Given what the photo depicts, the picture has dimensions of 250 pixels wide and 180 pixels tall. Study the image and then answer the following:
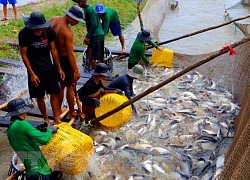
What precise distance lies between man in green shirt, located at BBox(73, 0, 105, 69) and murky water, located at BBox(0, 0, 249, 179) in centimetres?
327

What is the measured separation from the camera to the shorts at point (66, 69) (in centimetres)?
549

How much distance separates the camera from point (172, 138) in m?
5.92

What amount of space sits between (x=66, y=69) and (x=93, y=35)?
7.28 feet

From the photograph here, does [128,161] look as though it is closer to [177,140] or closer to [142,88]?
[177,140]

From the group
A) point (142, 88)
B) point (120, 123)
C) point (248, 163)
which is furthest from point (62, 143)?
point (142, 88)

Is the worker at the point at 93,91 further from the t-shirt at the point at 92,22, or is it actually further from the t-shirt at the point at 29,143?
the t-shirt at the point at 92,22

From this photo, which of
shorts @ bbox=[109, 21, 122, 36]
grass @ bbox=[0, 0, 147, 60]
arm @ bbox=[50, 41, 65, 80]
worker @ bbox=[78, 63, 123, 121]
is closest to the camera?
arm @ bbox=[50, 41, 65, 80]

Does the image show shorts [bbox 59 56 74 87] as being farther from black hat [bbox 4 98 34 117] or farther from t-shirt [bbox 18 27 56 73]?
black hat [bbox 4 98 34 117]

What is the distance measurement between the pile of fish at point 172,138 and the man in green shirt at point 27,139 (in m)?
1.03

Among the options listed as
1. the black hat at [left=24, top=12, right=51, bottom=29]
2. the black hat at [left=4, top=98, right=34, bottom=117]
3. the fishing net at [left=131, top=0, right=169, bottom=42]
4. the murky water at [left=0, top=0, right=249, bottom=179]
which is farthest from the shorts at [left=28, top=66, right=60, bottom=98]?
the murky water at [left=0, top=0, right=249, bottom=179]

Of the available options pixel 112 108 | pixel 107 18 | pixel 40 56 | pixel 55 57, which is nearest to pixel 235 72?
pixel 112 108

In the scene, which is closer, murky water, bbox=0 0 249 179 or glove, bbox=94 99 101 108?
glove, bbox=94 99 101 108

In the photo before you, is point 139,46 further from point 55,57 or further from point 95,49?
point 55,57

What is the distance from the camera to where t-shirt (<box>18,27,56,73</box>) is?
15.8 ft
